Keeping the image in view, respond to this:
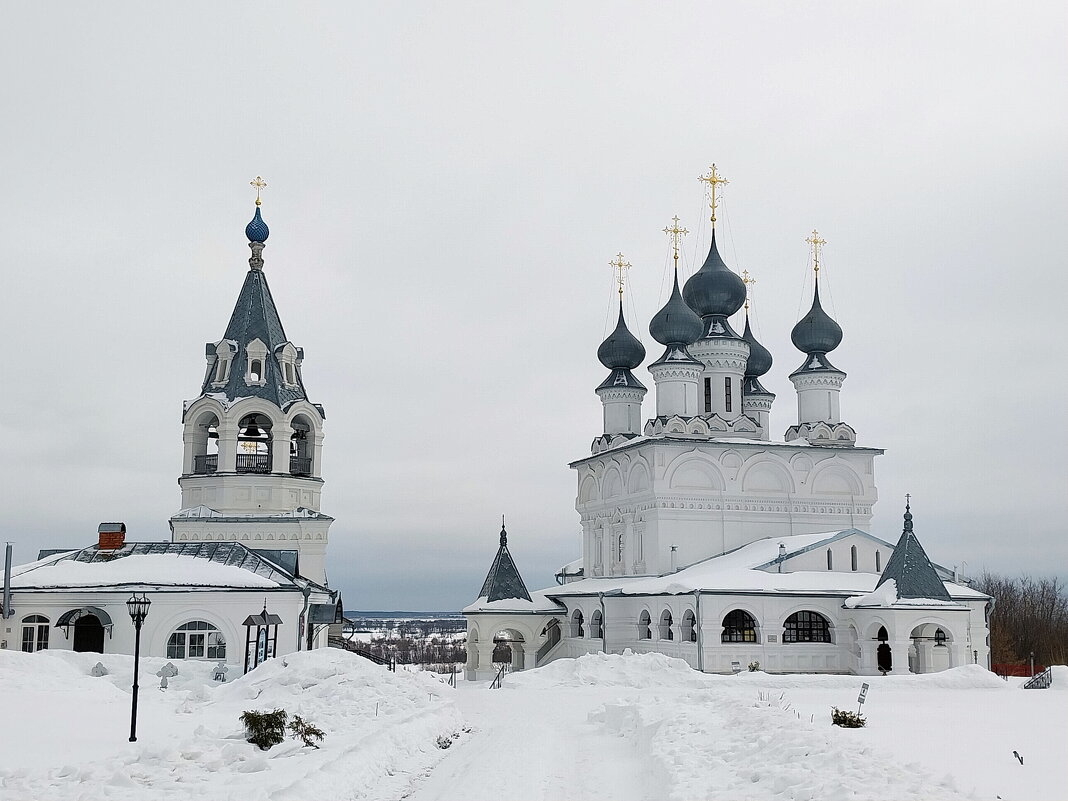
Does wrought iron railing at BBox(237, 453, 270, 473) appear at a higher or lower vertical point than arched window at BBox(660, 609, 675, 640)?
higher

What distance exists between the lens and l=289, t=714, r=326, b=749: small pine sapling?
11312 mm

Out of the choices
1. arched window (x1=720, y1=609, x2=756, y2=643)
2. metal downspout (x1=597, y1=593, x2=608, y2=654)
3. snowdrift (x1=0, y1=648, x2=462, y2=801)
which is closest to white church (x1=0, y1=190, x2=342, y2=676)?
snowdrift (x1=0, y1=648, x2=462, y2=801)

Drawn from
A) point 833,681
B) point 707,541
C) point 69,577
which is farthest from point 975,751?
point 707,541

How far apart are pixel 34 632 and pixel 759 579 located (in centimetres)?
1684

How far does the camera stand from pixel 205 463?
30609 millimetres

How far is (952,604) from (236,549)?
1709 centimetres

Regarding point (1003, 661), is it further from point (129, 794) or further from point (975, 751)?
point (129, 794)

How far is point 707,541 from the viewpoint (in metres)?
32.1

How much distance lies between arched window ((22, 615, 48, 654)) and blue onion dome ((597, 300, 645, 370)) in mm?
20558

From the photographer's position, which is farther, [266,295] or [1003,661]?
[1003,661]

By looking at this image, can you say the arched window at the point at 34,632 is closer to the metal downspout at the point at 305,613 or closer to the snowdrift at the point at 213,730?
the snowdrift at the point at 213,730

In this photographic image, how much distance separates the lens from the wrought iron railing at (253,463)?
30516 mm

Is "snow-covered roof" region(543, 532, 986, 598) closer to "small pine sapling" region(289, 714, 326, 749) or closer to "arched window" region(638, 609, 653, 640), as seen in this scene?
"arched window" region(638, 609, 653, 640)

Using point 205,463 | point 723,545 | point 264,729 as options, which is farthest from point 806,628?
point 264,729
